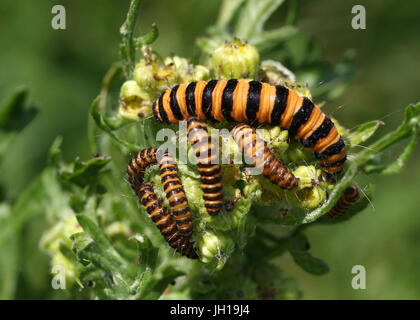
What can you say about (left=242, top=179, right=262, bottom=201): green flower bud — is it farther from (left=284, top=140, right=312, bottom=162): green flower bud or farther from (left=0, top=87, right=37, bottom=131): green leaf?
(left=0, top=87, right=37, bottom=131): green leaf

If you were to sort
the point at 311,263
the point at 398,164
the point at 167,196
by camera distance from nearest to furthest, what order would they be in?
the point at 167,196 → the point at 398,164 → the point at 311,263

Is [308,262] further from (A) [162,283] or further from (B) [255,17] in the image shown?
Result: (B) [255,17]

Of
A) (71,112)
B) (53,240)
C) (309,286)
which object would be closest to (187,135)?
(53,240)

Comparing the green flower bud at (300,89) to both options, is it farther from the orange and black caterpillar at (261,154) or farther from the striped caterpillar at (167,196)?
the striped caterpillar at (167,196)

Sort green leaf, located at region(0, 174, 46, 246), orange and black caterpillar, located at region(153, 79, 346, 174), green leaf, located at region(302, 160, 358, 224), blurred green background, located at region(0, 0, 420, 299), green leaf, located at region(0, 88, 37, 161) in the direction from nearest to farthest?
green leaf, located at region(302, 160, 358, 224) < orange and black caterpillar, located at region(153, 79, 346, 174) < green leaf, located at region(0, 174, 46, 246) < green leaf, located at region(0, 88, 37, 161) < blurred green background, located at region(0, 0, 420, 299)

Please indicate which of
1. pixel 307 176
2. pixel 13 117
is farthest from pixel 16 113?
pixel 307 176

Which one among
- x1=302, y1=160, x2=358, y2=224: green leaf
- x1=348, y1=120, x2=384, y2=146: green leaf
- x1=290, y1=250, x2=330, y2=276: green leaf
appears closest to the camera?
x1=302, y1=160, x2=358, y2=224: green leaf

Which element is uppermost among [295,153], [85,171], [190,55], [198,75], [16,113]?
[190,55]

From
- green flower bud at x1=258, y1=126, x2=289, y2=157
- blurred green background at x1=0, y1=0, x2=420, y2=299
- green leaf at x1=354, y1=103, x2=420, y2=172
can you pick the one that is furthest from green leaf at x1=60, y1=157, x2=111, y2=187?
blurred green background at x1=0, y1=0, x2=420, y2=299
